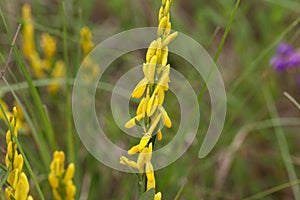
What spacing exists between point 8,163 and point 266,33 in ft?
4.10

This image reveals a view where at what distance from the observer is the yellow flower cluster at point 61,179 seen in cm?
82

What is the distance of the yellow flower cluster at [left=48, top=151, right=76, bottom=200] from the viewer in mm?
821

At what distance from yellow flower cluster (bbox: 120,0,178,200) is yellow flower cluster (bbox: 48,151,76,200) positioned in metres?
0.10

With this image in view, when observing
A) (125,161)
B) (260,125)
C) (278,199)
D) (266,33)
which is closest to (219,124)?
(260,125)

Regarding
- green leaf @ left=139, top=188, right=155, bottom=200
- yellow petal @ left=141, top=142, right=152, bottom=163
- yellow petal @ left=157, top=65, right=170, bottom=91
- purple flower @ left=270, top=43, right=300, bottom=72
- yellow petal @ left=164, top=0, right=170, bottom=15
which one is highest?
purple flower @ left=270, top=43, right=300, bottom=72

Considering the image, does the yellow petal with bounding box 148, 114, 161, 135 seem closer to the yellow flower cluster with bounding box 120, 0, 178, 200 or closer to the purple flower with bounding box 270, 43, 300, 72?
the yellow flower cluster with bounding box 120, 0, 178, 200

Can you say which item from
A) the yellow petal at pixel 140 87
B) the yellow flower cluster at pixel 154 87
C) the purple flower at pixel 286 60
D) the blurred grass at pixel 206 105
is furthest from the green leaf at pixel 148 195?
the purple flower at pixel 286 60

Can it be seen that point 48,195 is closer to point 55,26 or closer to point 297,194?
point 297,194

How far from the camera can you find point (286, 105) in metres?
1.89

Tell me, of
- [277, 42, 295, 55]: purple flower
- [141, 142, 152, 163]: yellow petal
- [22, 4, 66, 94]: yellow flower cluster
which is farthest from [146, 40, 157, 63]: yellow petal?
[277, 42, 295, 55]: purple flower

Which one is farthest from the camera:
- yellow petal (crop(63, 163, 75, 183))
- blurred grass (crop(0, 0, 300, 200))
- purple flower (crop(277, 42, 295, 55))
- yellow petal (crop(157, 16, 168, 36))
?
purple flower (crop(277, 42, 295, 55))

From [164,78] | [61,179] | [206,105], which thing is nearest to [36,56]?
[206,105]

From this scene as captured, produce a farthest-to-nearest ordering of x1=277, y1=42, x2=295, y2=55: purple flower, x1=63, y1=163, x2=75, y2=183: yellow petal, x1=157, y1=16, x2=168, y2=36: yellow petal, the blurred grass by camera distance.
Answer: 1. x1=277, y1=42, x2=295, y2=55: purple flower
2. the blurred grass
3. x1=63, y1=163, x2=75, y2=183: yellow petal
4. x1=157, y1=16, x2=168, y2=36: yellow petal

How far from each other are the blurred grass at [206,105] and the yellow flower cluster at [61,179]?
1.08 ft
